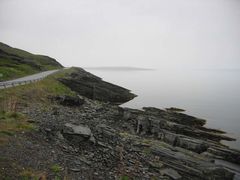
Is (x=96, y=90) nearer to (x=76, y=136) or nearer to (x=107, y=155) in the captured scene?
(x=76, y=136)

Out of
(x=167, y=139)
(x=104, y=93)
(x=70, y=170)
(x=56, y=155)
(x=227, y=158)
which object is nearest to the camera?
(x=70, y=170)

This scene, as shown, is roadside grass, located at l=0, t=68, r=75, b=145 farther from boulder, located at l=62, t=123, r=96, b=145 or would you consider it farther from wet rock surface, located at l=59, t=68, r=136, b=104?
wet rock surface, located at l=59, t=68, r=136, b=104

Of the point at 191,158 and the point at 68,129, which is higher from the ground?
the point at 68,129

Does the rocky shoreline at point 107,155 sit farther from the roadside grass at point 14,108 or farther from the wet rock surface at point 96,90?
the wet rock surface at point 96,90

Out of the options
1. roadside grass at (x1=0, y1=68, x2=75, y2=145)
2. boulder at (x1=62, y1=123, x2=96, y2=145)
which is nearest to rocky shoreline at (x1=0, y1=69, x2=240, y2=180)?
boulder at (x1=62, y1=123, x2=96, y2=145)

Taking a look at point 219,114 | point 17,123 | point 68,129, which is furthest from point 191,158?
point 219,114

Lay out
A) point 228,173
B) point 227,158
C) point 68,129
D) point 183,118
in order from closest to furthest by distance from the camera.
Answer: point 228,173
point 68,129
point 227,158
point 183,118

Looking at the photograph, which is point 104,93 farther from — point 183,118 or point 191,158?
point 191,158

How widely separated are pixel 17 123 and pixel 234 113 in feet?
188

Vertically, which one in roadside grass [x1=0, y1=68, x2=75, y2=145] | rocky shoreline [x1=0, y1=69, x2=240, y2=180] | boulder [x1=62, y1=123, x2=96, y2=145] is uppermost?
roadside grass [x1=0, y1=68, x2=75, y2=145]

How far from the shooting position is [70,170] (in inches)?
658

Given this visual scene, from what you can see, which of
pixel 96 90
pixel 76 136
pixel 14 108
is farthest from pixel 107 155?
pixel 96 90

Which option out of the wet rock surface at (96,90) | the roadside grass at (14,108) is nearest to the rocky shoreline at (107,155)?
the roadside grass at (14,108)

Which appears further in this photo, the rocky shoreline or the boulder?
the boulder
